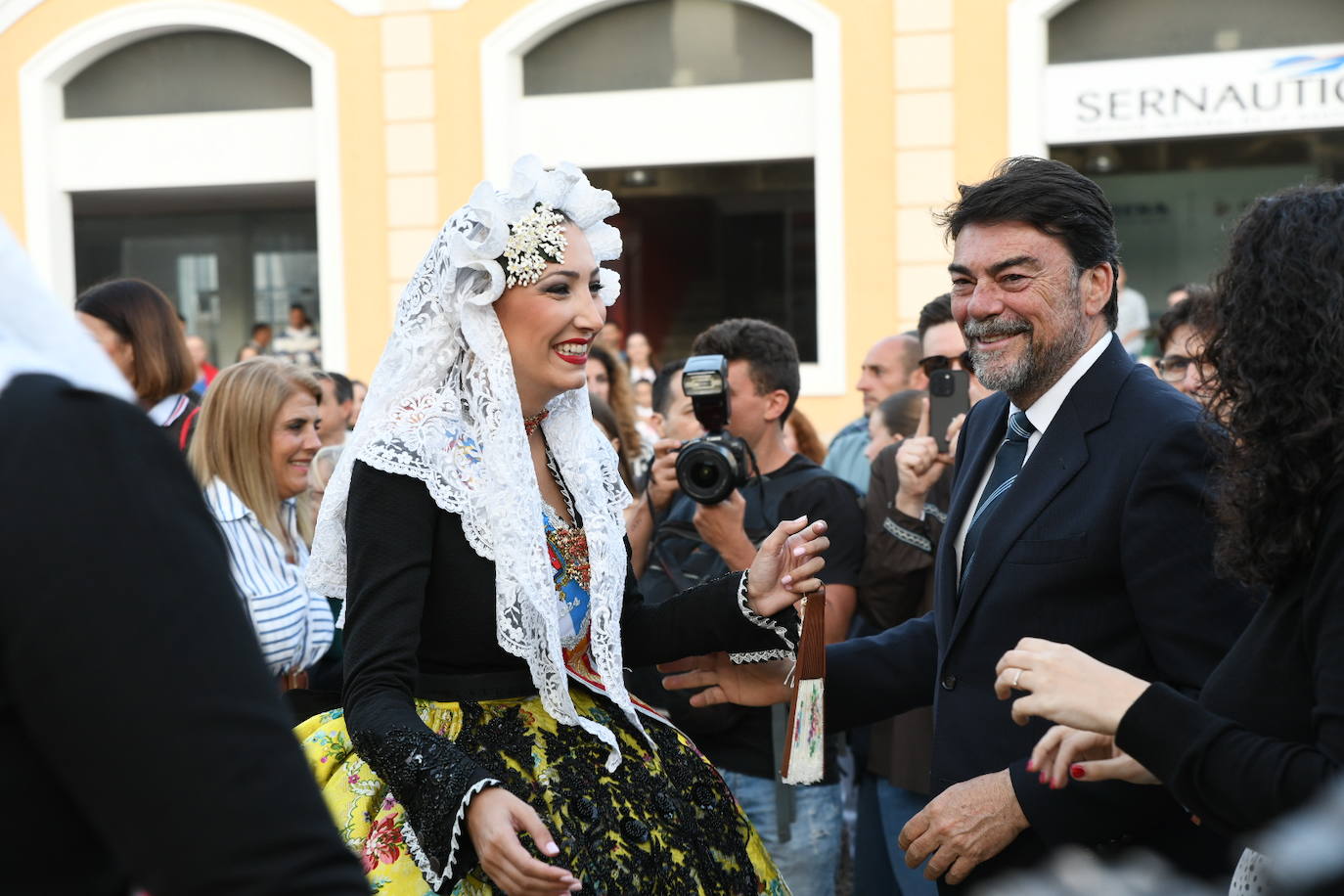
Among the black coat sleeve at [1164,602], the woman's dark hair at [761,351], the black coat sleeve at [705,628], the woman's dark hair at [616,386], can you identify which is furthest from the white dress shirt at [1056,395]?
the woman's dark hair at [616,386]

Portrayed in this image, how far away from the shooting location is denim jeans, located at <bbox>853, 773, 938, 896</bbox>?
4012mm

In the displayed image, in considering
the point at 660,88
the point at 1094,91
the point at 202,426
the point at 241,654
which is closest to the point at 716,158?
the point at 660,88

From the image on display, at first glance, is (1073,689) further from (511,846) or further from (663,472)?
(663,472)

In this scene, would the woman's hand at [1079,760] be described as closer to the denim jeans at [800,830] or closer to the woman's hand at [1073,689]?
the woman's hand at [1073,689]

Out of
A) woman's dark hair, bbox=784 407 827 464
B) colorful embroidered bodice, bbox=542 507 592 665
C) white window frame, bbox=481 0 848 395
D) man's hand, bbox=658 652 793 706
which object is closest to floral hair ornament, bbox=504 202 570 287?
colorful embroidered bodice, bbox=542 507 592 665

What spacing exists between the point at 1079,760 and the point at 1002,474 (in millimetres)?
773

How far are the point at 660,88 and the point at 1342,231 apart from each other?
10.5 metres

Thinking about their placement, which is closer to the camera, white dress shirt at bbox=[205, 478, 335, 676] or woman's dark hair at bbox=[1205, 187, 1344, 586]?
woman's dark hair at bbox=[1205, 187, 1344, 586]

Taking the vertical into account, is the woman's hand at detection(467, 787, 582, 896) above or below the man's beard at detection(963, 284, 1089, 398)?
below

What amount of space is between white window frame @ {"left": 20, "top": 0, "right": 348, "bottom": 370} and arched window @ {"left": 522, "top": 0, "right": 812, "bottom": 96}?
1.86 meters

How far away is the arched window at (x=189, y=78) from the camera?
1245cm

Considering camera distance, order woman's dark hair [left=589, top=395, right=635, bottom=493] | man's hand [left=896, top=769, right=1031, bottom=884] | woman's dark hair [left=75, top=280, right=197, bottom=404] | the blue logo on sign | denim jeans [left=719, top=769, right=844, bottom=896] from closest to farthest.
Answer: man's hand [left=896, top=769, right=1031, bottom=884] → denim jeans [left=719, top=769, right=844, bottom=896] → woman's dark hair [left=75, top=280, right=197, bottom=404] → woman's dark hair [left=589, top=395, right=635, bottom=493] → the blue logo on sign

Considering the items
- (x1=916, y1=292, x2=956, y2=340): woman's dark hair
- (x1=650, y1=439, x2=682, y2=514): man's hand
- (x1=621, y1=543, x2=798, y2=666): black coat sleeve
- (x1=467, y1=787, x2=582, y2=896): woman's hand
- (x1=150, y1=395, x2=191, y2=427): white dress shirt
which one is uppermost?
(x1=916, y1=292, x2=956, y2=340): woman's dark hair

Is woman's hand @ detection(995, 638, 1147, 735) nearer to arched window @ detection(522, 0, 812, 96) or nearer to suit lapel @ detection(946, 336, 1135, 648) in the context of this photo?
suit lapel @ detection(946, 336, 1135, 648)
